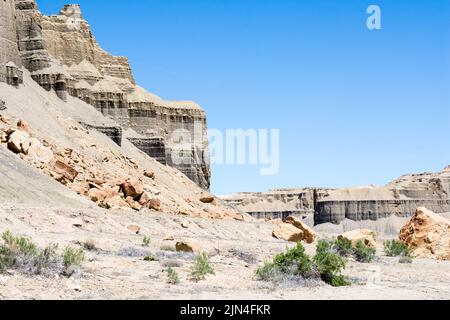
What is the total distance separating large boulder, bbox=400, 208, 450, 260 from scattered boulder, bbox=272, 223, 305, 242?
16.2 ft

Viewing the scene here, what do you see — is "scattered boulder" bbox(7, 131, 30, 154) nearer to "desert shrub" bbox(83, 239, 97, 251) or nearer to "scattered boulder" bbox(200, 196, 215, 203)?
"desert shrub" bbox(83, 239, 97, 251)

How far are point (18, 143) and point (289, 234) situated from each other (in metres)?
14.1

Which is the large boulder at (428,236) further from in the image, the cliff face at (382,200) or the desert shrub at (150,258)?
the cliff face at (382,200)

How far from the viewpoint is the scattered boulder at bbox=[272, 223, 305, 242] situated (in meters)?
31.6

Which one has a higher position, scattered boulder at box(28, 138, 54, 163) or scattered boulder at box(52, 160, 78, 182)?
scattered boulder at box(28, 138, 54, 163)

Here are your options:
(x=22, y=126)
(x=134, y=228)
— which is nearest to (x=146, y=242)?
(x=134, y=228)

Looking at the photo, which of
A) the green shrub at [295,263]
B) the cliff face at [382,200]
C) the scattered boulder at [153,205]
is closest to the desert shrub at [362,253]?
the green shrub at [295,263]

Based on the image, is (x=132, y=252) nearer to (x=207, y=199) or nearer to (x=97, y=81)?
(x=207, y=199)

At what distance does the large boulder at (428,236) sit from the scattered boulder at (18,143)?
18.9 meters

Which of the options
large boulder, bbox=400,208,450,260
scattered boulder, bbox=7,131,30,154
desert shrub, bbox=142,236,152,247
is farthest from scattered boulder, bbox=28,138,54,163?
large boulder, bbox=400,208,450,260

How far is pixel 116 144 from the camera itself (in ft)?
177

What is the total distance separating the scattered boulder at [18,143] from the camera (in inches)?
1281
